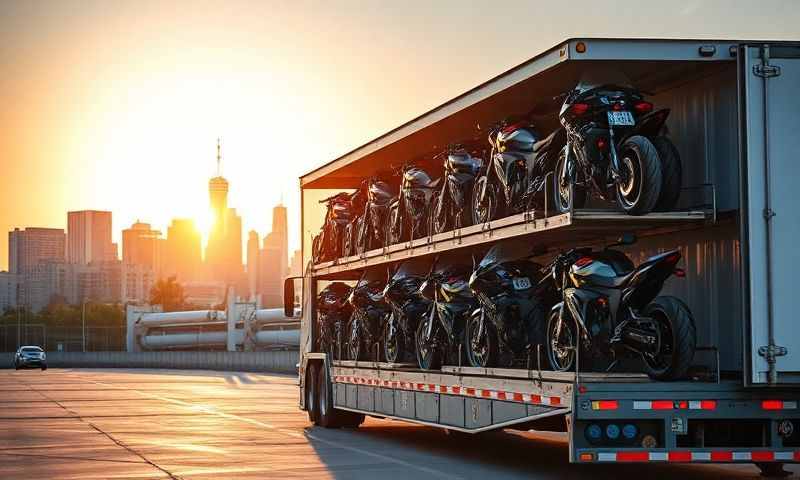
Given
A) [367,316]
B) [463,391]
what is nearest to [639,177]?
[463,391]

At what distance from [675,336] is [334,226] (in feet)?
34.1

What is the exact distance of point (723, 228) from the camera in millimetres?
11875

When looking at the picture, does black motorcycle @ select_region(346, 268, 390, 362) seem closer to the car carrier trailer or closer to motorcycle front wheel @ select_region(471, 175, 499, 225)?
motorcycle front wheel @ select_region(471, 175, 499, 225)

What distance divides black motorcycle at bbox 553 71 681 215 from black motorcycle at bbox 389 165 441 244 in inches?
182

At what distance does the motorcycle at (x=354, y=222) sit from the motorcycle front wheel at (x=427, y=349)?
343 cm

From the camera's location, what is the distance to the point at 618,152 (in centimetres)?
1182

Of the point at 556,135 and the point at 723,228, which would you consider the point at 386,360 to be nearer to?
the point at 556,135

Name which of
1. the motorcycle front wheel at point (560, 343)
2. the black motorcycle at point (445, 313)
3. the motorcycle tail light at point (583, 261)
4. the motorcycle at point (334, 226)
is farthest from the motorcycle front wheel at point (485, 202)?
the motorcycle at point (334, 226)

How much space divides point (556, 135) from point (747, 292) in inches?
113

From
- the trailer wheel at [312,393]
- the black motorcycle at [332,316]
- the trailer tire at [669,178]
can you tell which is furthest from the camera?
the trailer wheel at [312,393]

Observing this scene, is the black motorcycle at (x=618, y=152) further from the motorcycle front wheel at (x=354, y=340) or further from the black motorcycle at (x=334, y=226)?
the black motorcycle at (x=334, y=226)

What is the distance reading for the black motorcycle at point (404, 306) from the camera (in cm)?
1725

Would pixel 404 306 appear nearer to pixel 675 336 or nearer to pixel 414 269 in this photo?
pixel 414 269

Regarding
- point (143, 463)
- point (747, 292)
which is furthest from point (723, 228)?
point (143, 463)
